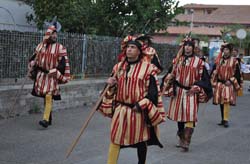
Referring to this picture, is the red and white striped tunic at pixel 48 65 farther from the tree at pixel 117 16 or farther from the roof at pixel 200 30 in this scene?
the roof at pixel 200 30

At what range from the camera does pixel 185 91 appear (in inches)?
340

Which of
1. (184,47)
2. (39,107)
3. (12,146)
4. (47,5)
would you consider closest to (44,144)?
(12,146)

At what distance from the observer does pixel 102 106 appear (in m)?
6.27

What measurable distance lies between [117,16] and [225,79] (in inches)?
330

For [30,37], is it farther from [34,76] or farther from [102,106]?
[102,106]

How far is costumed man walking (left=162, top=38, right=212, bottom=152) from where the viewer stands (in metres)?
8.53

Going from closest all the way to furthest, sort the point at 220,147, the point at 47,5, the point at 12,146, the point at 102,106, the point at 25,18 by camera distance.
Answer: the point at 102,106 < the point at 12,146 < the point at 220,147 < the point at 47,5 < the point at 25,18

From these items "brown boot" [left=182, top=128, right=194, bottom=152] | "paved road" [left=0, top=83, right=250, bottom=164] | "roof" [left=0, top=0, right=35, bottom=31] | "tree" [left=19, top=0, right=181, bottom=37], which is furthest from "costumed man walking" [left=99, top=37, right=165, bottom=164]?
A: "tree" [left=19, top=0, right=181, bottom=37]

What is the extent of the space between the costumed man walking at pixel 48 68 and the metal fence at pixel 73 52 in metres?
1.66

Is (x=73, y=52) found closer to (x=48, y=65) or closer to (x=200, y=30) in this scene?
(x=48, y=65)

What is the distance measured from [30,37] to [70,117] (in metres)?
2.10

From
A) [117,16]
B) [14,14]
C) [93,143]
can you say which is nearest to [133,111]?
[93,143]

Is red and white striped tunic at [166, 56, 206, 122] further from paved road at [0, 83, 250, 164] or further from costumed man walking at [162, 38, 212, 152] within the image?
paved road at [0, 83, 250, 164]

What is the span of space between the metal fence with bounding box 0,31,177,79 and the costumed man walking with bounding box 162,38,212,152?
14.2 ft
